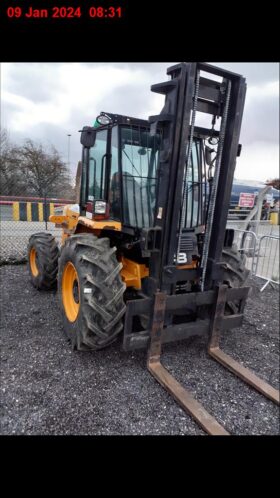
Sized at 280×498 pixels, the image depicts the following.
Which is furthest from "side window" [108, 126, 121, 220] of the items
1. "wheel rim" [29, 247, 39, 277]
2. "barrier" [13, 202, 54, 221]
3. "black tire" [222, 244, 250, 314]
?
"barrier" [13, 202, 54, 221]

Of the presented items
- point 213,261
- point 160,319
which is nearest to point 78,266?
point 160,319

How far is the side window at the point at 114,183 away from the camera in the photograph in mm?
3293

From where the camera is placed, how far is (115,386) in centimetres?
283

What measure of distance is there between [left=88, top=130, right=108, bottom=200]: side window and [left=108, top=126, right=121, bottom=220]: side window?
189mm

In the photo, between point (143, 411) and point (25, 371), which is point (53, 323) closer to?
point (25, 371)

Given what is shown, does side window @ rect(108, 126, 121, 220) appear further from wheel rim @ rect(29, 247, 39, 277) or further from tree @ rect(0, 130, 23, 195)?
tree @ rect(0, 130, 23, 195)

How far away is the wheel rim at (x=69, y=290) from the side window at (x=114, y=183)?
2.89 feet

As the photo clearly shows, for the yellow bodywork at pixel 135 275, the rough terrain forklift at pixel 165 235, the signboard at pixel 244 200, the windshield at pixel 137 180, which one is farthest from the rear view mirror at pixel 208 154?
the signboard at pixel 244 200

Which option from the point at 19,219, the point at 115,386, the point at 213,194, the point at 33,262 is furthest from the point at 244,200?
the point at 115,386

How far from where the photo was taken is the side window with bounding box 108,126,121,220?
329 centimetres

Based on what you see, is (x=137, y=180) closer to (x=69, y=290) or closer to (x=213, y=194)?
(x=213, y=194)

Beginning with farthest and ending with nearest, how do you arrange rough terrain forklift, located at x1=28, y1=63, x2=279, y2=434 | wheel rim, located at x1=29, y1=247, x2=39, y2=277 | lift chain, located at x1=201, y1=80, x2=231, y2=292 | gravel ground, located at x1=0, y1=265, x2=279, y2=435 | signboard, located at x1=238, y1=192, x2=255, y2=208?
signboard, located at x1=238, y1=192, x2=255, y2=208 < wheel rim, located at x1=29, y1=247, x2=39, y2=277 < lift chain, located at x1=201, y1=80, x2=231, y2=292 < rough terrain forklift, located at x1=28, y1=63, x2=279, y2=434 < gravel ground, located at x1=0, y1=265, x2=279, y2=435

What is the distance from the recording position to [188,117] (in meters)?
2.64

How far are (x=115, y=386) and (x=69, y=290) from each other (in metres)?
1.36
